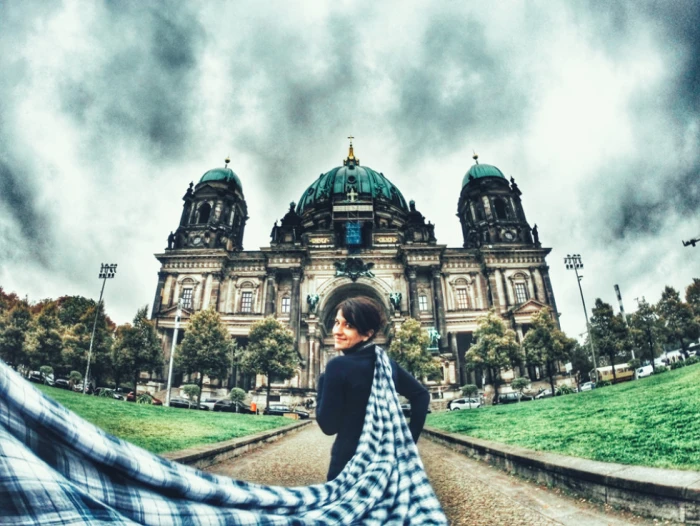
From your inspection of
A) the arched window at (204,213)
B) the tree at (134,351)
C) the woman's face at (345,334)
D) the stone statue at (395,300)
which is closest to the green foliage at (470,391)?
the stone statue at (395,300)

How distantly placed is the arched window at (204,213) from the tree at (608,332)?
4035 centimetres

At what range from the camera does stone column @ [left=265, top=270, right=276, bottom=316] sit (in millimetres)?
37625

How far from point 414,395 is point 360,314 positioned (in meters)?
0.67

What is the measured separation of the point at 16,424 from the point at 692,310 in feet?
181

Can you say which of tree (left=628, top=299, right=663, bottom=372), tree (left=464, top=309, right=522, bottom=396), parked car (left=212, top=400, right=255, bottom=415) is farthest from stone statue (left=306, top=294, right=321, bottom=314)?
tree (left=628, top=299, right=663, bottom=372)

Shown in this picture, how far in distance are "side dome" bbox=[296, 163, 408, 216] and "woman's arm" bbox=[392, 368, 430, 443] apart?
46.7m

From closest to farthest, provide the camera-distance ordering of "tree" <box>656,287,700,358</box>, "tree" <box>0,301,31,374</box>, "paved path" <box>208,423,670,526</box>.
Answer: "paved path" <box>208,423,670,526</box> < "tree" <box>0,301,31,374</box> < "tree" <box>656,287,700,358</box>

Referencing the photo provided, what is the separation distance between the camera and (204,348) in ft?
90.7

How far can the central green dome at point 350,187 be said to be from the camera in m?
51.3

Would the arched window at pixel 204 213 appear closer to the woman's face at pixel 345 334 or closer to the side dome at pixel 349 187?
the side dome at pixel 349 187

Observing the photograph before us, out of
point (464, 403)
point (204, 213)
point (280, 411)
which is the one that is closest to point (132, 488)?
point (280, 411)

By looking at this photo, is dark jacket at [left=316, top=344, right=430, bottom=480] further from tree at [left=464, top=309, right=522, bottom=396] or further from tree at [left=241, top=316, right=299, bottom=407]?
tree at [left=464, top=309, right=522, bottom=396]

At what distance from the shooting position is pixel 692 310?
4088 cm

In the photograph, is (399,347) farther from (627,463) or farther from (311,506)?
(311,506)
